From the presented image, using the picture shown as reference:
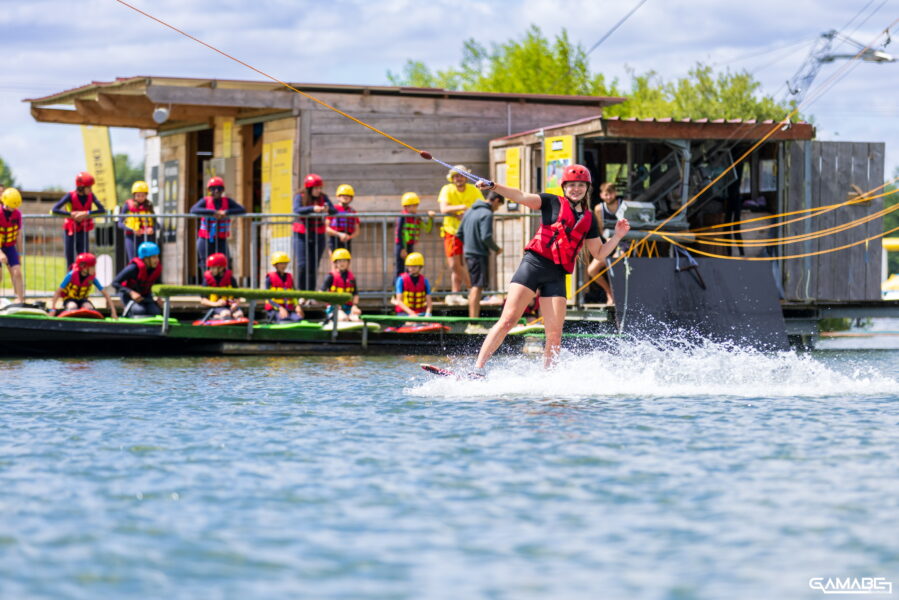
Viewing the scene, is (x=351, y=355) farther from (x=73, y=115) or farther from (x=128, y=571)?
(x=128, y=571)

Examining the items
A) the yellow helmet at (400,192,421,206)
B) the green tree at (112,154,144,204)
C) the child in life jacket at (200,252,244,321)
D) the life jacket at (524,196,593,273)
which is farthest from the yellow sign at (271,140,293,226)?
the green tree at (112,154,144,204)

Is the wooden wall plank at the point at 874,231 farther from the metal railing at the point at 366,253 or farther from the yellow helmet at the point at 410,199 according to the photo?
the yellow helmet at the point at 410,199

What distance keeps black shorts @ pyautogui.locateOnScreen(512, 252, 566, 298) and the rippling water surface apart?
32.4 inches

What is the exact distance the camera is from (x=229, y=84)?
19734mm

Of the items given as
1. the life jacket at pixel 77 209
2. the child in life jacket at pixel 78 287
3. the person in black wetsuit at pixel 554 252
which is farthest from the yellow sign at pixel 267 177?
the person in black wetsuit at pixel 554 252

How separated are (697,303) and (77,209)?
28.0 feet

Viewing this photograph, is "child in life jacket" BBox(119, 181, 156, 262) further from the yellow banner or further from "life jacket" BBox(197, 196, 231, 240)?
the yellow banner

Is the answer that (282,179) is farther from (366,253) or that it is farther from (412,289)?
(412,289)

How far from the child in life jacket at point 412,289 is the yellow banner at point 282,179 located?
3702 millimetres

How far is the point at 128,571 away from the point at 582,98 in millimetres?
17355

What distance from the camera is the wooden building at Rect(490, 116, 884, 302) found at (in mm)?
17797

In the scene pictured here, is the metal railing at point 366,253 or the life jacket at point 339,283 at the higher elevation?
the metal railing at point 366,253

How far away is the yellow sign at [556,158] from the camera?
1747 cm

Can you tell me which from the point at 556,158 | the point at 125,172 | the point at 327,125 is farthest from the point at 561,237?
the point at 125,172
